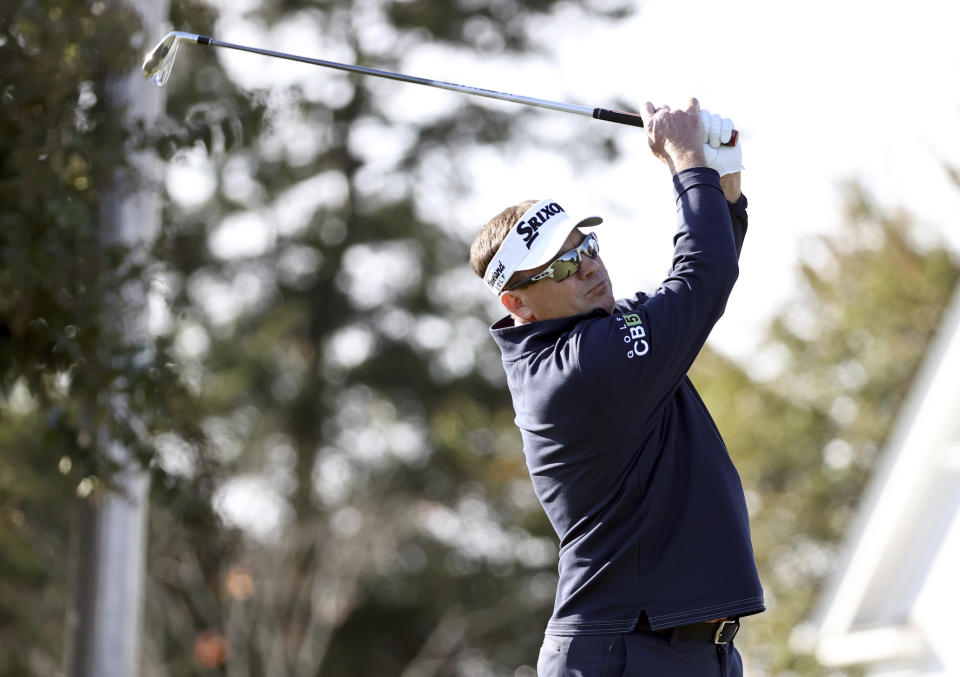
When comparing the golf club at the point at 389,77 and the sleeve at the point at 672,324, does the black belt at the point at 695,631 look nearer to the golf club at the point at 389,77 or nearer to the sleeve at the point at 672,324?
the sleeve at the point at 672,324

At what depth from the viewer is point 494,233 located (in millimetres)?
2971

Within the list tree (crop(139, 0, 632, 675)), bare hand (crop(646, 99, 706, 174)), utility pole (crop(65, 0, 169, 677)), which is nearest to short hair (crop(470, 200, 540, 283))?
bare hand (crop(646, 99, 706, 174))

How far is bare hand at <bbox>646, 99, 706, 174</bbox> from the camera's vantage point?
2811 millimetres

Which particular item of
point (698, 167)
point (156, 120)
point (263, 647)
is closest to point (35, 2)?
point (156, 120)

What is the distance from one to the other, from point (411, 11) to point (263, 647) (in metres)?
8.53

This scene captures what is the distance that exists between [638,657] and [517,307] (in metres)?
0.83

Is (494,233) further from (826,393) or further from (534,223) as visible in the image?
(826,393)

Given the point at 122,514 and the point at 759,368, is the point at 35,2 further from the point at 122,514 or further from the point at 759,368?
the point at 759,368

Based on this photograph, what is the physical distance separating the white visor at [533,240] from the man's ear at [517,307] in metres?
0.03

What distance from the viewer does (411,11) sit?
17.3 meters

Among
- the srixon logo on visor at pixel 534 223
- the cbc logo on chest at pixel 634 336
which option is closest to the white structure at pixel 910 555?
the srixon logo on visor at pixel 534 223

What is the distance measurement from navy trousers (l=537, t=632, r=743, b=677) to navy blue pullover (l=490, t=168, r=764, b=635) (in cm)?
3

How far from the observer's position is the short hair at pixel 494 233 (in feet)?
9.66

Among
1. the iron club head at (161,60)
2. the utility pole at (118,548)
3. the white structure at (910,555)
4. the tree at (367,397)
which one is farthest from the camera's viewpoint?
the tree at (367,397)
